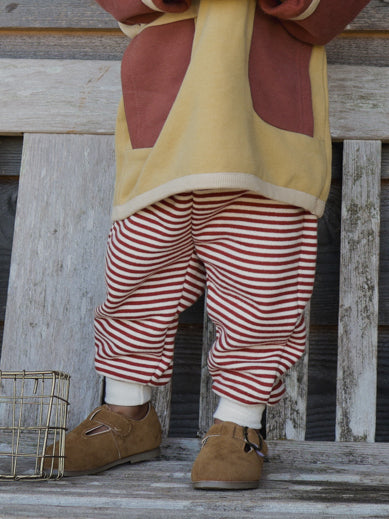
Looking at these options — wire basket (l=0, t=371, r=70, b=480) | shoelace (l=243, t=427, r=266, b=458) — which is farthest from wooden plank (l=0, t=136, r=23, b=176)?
shoelace (l=243, t=427, r=266, b=458)

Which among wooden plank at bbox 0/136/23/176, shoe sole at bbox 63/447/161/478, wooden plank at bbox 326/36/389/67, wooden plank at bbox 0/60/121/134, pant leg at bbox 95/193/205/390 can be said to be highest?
wooden plank at bbox 326/36/389/67

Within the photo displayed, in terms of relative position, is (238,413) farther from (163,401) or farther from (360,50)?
(360,50)

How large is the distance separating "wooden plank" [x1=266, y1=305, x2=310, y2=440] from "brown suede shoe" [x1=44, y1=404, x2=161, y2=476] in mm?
236

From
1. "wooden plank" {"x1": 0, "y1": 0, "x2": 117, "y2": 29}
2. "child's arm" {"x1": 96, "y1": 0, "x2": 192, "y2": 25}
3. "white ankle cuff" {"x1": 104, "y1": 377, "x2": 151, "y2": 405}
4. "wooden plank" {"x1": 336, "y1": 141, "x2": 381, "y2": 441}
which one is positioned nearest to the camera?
"child's arm" {"x1": 96, "y1": 0, "x2": 192, "y2": 25}

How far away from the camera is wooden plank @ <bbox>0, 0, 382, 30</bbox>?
1589mm

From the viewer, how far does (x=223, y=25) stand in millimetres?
1125

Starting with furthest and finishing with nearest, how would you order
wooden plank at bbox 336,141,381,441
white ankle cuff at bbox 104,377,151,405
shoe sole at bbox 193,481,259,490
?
wooden plank at bbox 336,141,381,441 → white ankle cuff at bbox 104,377,151,405 → shoe sole at bbox 193,481,259,490

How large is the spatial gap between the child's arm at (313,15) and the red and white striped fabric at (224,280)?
0.95ft

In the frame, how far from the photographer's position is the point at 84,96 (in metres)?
1.55

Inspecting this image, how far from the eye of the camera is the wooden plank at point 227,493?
817 mm

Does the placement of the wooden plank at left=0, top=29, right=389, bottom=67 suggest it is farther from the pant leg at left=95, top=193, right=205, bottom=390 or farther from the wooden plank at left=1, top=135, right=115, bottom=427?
the pant leg at left=95, top=193, right=205, bottom=390

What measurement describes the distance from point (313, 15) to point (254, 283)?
17.3 inches

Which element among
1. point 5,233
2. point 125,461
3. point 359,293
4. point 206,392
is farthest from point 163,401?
point 5,233

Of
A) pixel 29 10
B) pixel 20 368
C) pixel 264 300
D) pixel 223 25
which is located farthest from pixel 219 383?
pixel 29 10
